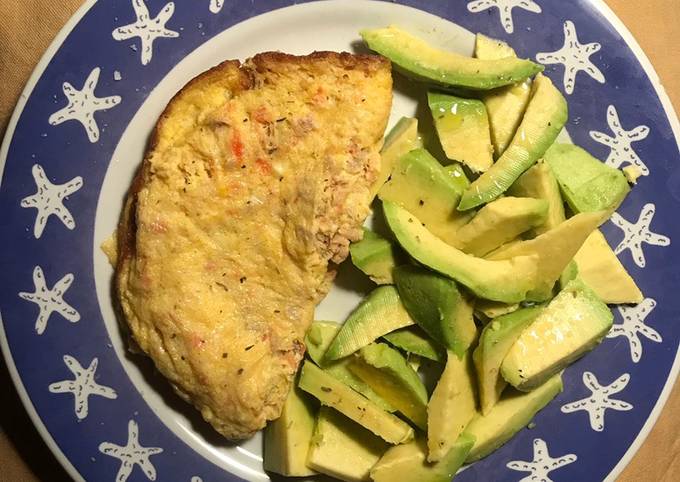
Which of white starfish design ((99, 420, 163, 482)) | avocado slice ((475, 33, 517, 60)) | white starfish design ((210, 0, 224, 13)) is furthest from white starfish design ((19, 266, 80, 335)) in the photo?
avocado slice ((475, 33, 517, 60))

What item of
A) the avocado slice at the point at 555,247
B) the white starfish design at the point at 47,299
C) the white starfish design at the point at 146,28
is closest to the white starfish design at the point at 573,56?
the avocado slice at the point at 555,247

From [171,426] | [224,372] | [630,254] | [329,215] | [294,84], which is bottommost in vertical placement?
[171,426]

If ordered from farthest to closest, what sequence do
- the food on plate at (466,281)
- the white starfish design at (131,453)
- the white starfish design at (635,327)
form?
1. the white starfish design at (635,327)
2. the white starfish design at (131,453)
3. the food on plate at (466,281)

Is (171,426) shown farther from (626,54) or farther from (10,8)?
(626,54)

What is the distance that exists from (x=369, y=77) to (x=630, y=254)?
3.29ft

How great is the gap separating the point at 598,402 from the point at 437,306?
70 cm

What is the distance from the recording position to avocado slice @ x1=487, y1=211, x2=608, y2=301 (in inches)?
73.7

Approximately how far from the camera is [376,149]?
193 centimetres

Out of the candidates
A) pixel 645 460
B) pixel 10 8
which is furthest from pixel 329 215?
pixel 645 460

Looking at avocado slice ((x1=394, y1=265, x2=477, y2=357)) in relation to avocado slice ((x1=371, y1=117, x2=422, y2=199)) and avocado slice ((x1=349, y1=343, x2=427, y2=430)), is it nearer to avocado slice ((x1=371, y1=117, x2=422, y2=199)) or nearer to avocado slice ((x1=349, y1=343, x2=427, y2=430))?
avocado slice ((x1=349, y1=343, x2=427, y2=430))

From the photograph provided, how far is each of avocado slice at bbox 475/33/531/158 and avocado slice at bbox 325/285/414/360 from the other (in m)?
0.55

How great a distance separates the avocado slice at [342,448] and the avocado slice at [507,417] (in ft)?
0.93

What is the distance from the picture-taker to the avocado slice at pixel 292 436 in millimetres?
1977

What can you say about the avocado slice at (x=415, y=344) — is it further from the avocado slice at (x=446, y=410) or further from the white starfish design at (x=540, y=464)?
the white starfish design at (x=540, y=464)
